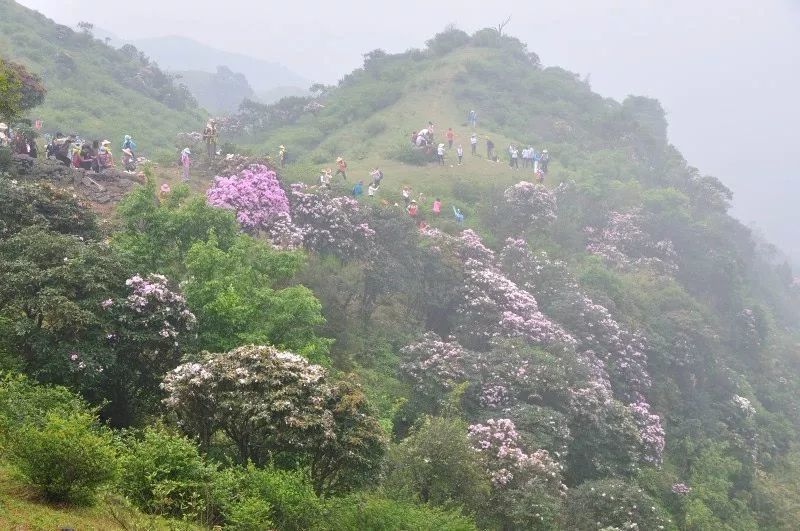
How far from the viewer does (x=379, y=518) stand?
9672 millimetres

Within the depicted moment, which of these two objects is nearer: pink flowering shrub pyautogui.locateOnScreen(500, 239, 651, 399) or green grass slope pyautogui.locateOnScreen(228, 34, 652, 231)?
pink flowering shrub pyautogui.locateOnScreen(500, 239, 651, 399)

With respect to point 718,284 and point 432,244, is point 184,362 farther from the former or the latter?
point 718,284

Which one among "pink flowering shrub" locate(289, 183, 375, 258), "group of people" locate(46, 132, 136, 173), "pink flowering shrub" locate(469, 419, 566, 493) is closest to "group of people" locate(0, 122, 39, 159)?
"group of people" locate(46, 132, 136, 173)

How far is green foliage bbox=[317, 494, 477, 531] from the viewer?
31.7ft

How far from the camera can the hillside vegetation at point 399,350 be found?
10812mm

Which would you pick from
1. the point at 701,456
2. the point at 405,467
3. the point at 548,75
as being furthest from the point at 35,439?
the point at 548,75

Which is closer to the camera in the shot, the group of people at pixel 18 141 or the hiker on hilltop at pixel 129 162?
the group of people at pixel 18 141

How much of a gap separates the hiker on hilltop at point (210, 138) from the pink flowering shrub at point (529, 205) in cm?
1498

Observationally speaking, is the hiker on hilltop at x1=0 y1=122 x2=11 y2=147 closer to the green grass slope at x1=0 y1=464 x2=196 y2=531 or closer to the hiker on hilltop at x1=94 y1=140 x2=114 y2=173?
the hiker on hilltop at x1=94 y1=140 x2=114 y2=173

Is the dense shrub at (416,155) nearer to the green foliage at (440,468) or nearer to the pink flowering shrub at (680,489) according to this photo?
the pink flowering shrub at (680,489)

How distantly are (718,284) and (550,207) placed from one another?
1387 cm

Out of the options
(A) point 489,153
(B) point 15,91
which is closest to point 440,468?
(B) point 15,91

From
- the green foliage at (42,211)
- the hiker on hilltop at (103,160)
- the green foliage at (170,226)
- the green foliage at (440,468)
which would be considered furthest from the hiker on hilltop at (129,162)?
the green foliage at (440,468)

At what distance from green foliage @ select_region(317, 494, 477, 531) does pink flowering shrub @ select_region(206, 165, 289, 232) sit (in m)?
13.0
